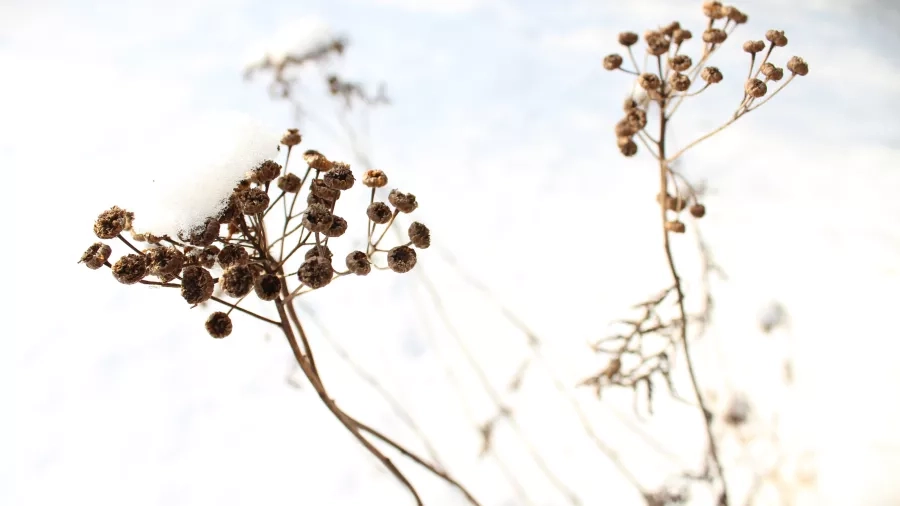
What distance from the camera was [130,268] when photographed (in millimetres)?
803

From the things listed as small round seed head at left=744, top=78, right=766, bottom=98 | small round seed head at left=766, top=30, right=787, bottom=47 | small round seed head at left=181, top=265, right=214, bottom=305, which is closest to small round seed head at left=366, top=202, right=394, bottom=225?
small round seed head at left=181, top=265, right=214, bottom=305

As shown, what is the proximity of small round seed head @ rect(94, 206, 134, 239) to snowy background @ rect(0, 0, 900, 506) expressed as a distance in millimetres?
137

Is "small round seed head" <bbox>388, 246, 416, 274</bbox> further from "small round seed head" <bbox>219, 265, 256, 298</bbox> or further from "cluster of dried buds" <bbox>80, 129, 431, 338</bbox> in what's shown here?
"small round seed head" <bbox>219, 265, 256, 298</bbox>

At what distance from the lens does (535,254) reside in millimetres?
2129

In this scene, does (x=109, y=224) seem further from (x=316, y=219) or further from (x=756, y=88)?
(x=756, y=88)

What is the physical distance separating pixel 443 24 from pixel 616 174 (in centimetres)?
124

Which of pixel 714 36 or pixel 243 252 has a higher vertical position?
pixel 714 36

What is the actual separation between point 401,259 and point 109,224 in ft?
1.40

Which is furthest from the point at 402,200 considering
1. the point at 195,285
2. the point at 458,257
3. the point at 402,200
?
the point at 458,257

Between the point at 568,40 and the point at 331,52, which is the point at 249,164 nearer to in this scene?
the point at 331,52

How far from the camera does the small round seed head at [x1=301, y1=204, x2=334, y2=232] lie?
82 centimetres

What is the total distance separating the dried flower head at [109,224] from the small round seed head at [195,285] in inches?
4.7

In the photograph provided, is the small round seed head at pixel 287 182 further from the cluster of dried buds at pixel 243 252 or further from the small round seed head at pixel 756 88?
the small round seed head at pixel 756 88

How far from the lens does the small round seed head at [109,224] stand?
82cm
